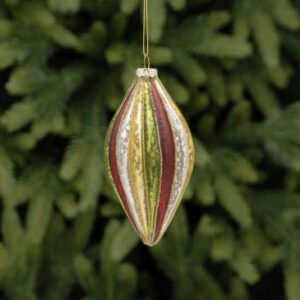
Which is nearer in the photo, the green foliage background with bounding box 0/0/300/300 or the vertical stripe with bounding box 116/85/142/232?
the vertical stripe with bounding box 116/85/142/232

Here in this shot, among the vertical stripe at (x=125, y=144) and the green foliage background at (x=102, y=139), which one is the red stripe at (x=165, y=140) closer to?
the vertical stripe at (x=125, y=144)

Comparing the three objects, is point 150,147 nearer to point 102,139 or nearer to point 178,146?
point 178,146

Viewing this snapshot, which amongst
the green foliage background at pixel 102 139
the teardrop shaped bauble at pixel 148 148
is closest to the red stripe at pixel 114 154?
the teardrop shaped bauble at pixel 148 148

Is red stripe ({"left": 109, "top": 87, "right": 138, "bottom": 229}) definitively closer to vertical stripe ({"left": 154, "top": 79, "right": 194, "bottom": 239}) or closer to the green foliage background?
vertical stripe ({"left": 154, "top": 79, "right": 194, "bottom": 239})

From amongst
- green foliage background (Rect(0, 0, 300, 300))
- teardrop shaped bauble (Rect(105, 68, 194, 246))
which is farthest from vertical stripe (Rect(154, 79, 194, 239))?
green foliage background (Rect(0, 0, 300, 300))

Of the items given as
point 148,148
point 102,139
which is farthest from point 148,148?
point 102,139

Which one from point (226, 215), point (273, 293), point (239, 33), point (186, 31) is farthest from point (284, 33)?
point (273, 293)
